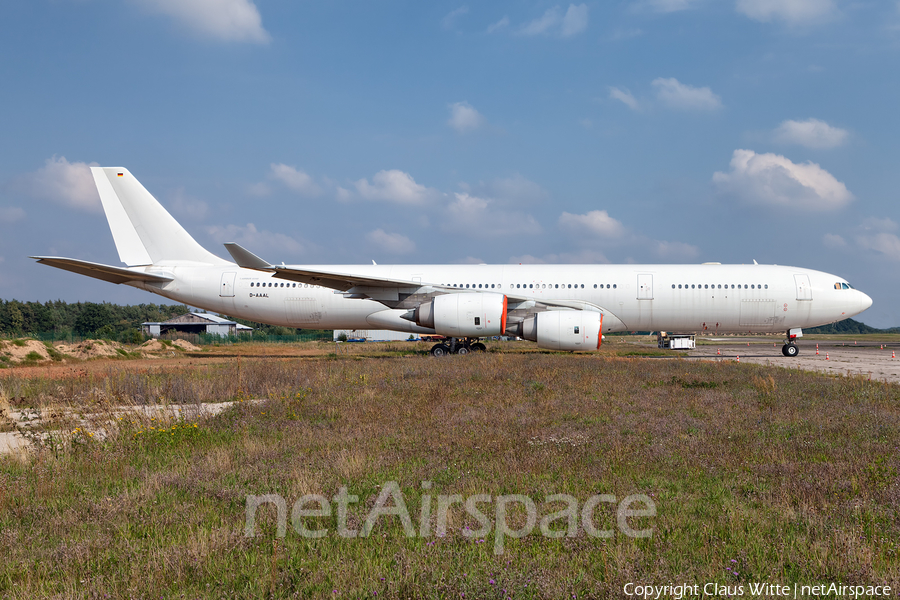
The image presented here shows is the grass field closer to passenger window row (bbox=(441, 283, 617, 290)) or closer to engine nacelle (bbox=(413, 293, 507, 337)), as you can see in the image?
engine nacelle (bbox=(413, 293, 507, 337))

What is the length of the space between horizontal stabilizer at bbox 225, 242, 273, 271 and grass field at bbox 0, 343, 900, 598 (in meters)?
8.54

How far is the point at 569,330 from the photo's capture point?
62.7 feet

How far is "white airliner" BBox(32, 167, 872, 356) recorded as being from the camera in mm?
19922

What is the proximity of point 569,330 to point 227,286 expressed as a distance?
14452mm

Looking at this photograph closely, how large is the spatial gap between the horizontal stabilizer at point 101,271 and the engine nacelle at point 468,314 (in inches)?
475

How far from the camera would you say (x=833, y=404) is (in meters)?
9.29

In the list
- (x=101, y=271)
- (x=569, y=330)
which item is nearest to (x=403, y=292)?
(x=569, y=330)

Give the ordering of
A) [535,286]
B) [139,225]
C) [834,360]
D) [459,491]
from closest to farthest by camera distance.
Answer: [459,491] < [834,360] < [535,286] < [139,225]

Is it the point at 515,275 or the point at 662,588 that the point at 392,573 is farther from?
the point at 515,275

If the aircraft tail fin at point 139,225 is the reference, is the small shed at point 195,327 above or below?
below

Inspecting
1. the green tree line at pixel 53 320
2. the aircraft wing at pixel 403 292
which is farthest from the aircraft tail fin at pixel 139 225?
the green tree line at pixel 53 320

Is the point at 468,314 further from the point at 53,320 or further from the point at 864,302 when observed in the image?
the point at 53,320

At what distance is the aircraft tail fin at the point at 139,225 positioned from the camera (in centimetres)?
2381

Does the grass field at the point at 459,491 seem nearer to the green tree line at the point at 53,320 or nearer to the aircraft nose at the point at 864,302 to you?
the aircraft nose at the point at 864,302
